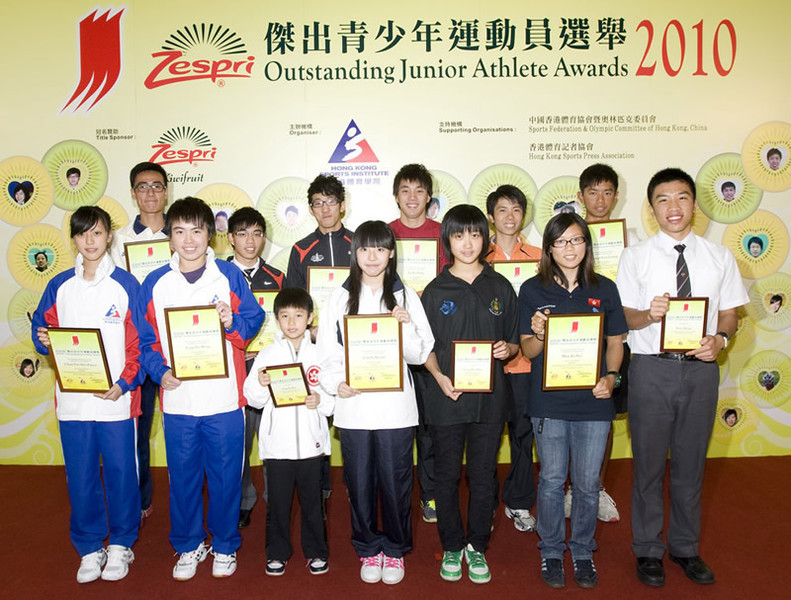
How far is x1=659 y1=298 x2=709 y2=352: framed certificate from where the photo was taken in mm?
2754

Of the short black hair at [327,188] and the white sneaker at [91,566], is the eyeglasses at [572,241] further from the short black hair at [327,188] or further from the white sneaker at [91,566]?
the white sneaker at [91,566]

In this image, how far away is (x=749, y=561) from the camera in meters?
3.05

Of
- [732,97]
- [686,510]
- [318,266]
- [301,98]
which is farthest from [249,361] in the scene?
[732,97]

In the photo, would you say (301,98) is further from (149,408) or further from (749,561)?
(749,561)

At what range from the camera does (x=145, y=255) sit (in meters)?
3.45

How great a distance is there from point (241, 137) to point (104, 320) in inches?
81.7

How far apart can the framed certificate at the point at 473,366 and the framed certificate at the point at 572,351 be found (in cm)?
26

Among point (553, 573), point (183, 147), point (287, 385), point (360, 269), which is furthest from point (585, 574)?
point (183, 147)

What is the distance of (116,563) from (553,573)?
2.10 meters

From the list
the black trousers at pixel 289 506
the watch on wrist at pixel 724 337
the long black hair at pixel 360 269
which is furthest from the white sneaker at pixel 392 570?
the watch on wrist at pixel 724 337

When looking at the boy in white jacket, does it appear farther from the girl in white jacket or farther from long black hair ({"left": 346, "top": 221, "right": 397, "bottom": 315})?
long black hair ({"left": 346, "top": 221, "right": 397, "bottom": 315})

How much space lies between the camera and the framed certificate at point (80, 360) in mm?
2885

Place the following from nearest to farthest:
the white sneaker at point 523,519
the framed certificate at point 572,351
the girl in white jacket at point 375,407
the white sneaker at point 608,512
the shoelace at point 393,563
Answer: the framed certificate at point 572,351 → the girl in white jacket at point 375,407 → the shoelace at point 393,563 → the white sneaker at point 523,519 → the white sneaker at point 608,512

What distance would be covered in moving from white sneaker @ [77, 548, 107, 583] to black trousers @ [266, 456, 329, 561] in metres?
0.83
